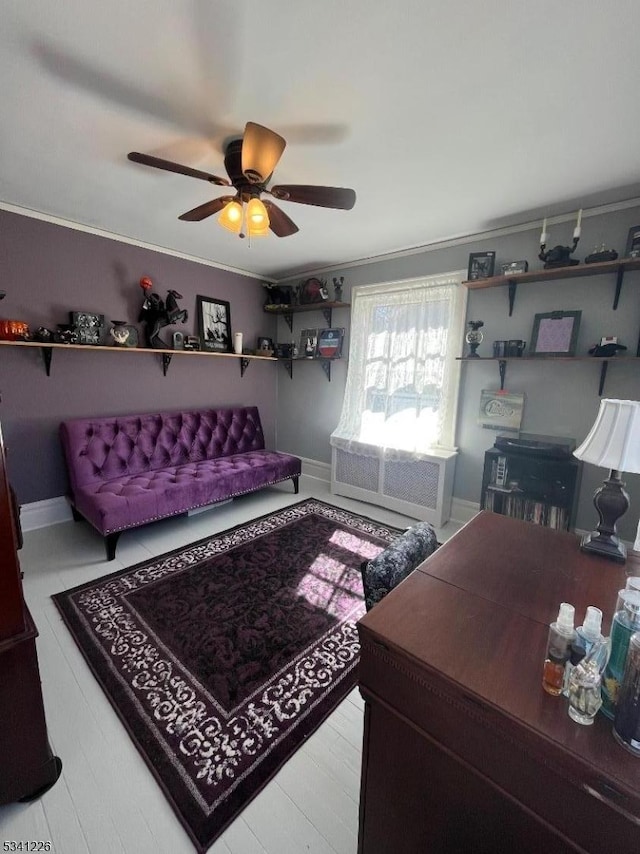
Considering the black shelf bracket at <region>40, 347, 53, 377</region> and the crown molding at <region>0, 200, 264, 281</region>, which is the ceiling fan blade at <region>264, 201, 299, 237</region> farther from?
the black shelf bracket at <region>40, 347, 53, 377</region>

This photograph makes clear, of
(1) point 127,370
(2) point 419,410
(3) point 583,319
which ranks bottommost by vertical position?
(2) point 419,410

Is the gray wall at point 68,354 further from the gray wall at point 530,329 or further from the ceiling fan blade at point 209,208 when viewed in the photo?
the gray wall at point 530,329

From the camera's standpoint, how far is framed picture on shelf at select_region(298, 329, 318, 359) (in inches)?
160

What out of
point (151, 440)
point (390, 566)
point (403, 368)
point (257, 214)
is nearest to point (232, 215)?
point (257, 214)

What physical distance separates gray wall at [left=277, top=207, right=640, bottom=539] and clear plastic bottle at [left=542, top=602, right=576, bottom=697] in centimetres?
228

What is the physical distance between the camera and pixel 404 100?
147 centimetres

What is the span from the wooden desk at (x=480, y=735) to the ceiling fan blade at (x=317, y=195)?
1.67 m

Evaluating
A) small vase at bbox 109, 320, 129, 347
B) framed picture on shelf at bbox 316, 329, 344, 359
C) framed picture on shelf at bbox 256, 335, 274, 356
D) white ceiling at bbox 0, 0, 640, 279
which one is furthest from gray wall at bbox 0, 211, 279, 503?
framed picture on shelf at bbox 316, 329, 344, 359

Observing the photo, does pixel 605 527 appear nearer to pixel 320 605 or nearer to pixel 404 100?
pixel 320 605

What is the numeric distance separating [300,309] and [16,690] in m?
3.76

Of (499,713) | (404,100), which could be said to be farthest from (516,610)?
(404,100)

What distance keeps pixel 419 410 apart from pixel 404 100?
228cm

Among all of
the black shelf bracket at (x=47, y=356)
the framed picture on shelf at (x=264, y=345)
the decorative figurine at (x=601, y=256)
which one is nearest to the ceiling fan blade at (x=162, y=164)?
the black shelf bracket at (x=47, y=356)

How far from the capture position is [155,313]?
3244 mm
